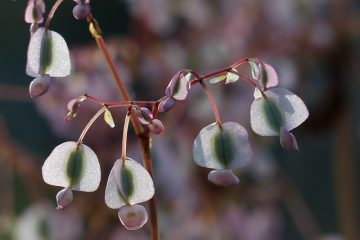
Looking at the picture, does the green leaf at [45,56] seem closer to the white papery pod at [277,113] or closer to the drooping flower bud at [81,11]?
the drooping flower bud at [81,11]

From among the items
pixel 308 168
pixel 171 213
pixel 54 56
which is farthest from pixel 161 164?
pixel 54 56

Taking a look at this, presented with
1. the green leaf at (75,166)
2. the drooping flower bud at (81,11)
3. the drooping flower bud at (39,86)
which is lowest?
the green leaf at (75,166)

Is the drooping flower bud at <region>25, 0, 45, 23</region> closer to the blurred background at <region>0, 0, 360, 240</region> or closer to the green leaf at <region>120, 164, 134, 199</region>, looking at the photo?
the green leaf at <region>120, 164, 134, 199</region>

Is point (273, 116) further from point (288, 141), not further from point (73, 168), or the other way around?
point (73, 168)

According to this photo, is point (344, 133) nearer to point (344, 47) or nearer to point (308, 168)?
point (344, 47)

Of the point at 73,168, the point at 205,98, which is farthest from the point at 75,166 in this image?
the point at 205,98

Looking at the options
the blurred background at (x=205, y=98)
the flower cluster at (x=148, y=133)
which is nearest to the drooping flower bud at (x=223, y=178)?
the flower cluster at (x=148, y=133)
